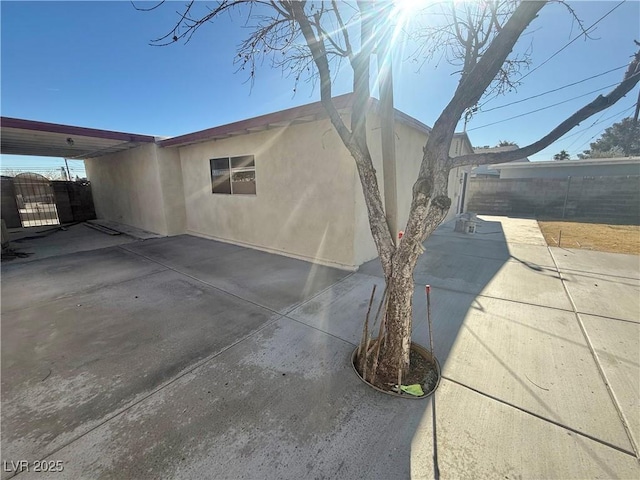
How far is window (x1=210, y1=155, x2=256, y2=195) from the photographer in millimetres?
6613

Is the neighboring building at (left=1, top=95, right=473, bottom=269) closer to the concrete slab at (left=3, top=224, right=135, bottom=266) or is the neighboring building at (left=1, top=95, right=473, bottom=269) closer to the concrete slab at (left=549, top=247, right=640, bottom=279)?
the concrete slab at (left=3, top=224, right=135, bottom=266)

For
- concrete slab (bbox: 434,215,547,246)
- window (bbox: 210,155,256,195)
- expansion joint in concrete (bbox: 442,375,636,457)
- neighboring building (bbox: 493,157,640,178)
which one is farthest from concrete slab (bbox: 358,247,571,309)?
neighboring building (bbox: 493,157,640,178)

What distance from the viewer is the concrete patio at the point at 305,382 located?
1.60 metres

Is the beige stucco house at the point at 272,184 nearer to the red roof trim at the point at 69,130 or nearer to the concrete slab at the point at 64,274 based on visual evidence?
the red roof trim at the point at 69,130

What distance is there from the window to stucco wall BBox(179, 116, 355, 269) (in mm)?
150

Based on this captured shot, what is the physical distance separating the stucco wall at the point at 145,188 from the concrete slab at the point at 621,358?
32.5 feet

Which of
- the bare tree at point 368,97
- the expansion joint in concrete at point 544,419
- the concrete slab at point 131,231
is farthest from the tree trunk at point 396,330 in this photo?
the concrete slab at point 131,231

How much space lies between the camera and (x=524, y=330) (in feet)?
9.78

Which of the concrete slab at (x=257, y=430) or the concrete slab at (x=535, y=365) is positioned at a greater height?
the concrete slab at (x=535, y=365)

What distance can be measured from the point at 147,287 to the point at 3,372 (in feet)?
6.73

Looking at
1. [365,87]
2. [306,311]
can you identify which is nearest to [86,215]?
[306,311]

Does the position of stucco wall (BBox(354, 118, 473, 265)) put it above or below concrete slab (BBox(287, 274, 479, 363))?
above

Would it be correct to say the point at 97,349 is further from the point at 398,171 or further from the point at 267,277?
the point at 398,171

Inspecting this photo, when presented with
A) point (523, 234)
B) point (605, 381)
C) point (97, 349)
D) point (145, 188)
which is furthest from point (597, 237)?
point (145, 188)
